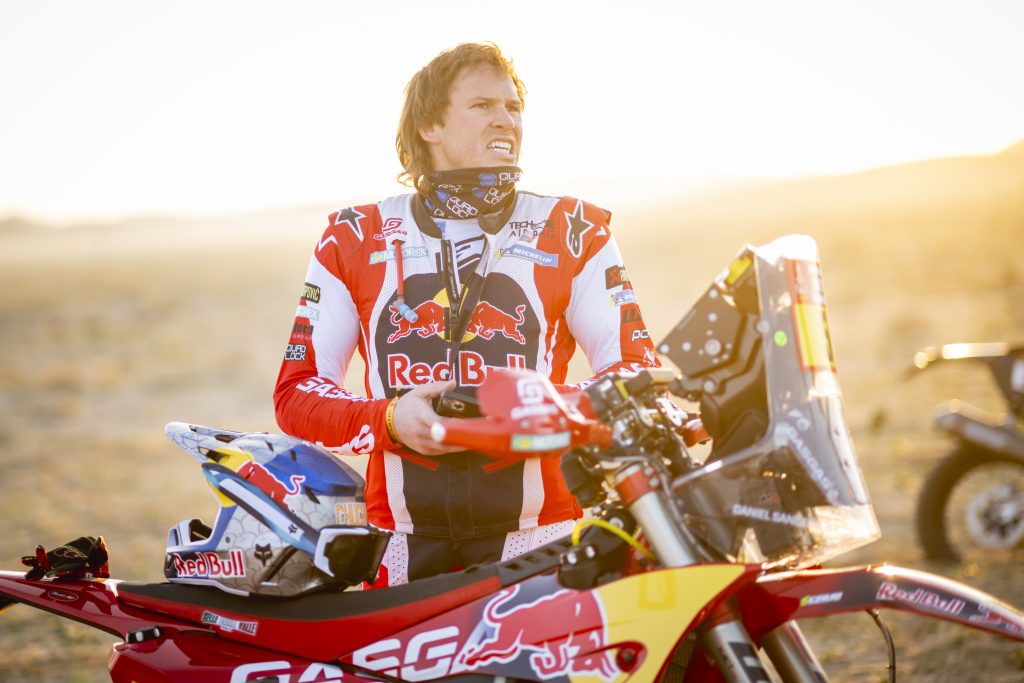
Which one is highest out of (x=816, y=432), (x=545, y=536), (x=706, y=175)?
(x=706, y=175)

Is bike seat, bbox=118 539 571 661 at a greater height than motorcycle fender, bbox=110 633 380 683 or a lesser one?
greater

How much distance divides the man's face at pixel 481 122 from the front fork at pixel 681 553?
1428 millimetres

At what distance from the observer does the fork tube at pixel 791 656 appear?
209 centimetres

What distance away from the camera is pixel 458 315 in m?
2.88

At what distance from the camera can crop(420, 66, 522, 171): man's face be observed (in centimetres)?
309

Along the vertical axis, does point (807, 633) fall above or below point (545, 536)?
below

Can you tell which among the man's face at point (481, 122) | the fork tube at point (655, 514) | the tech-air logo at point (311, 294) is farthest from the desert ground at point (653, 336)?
the tech-air logo at point (311, 294)

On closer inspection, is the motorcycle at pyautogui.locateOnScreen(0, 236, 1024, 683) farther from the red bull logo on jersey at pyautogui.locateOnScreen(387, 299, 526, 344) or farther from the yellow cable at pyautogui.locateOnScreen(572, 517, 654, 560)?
the red bull logo on jersey at pyautogui.locateOnScreen(387, 299, 526, 344)

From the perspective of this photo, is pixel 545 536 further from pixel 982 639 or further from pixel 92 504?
pixel 92 504

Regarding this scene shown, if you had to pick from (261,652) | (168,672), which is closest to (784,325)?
(261,652)

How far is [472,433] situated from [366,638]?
2.33ft

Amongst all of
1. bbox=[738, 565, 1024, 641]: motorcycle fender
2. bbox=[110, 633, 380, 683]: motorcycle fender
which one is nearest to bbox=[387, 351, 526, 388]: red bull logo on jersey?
bbox=[110, 633, 380, 683]: motorcycle fender

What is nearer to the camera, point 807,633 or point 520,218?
point 520,218

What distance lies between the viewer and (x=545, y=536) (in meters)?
2.87
